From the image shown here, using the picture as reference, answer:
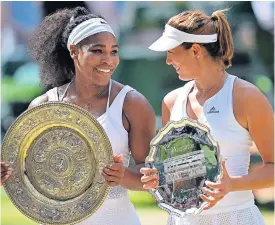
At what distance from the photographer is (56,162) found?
348 centimetres

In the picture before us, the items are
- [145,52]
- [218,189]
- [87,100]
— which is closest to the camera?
[218,189]

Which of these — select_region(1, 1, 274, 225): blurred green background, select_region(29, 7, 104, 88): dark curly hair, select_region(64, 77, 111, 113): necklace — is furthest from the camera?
select_region(1, 1, 274, 225): blurred green background

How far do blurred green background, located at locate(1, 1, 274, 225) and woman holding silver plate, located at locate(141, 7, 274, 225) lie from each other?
5568 mm

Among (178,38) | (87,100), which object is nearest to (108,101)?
(87,100)

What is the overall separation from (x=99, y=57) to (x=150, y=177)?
23.3 inches

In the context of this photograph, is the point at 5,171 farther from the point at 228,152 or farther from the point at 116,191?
the point at 228,152

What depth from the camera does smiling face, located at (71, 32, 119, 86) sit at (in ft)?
11.4

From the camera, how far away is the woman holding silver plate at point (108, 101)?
137 inches

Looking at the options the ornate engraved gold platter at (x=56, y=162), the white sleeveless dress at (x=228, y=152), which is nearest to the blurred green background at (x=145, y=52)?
the ornate engraved gold platter at (x=56, y=162)

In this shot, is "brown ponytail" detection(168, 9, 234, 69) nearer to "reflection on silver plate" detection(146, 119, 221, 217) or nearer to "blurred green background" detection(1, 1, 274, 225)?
"reflection on silver plate" detection(146, 119, 221, 217)

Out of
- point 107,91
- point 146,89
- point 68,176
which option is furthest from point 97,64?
point 146,89

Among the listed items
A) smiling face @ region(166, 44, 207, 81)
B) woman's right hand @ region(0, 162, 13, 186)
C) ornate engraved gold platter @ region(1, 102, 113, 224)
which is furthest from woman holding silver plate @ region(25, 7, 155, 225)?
woman's right hand @ region(0, 162, 13, 186)

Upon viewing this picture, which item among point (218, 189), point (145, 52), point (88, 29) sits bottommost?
point (218, 189)

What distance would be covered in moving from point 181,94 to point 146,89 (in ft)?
19.2
